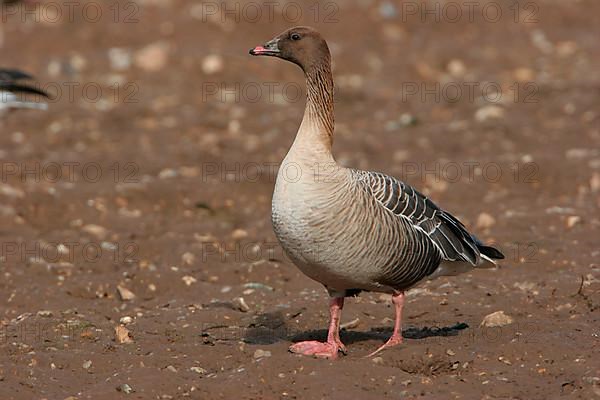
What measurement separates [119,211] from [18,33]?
7231 millimetres

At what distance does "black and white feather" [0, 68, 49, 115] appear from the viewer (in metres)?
12.9

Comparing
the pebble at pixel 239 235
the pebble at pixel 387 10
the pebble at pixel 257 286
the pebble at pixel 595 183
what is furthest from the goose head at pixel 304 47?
the pebble at pixel 387 10

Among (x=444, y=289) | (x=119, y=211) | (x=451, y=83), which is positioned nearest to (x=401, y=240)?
(x=444, y=289)

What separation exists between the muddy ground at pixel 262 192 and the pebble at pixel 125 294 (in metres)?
0.02

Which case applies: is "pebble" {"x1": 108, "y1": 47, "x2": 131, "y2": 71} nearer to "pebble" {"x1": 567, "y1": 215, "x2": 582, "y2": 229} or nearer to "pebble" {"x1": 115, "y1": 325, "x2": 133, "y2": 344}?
"pebble" {"x1": 567, "y1": 215, "x2": 582, "y2": 229}

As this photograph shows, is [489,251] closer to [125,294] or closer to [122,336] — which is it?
[122,336]

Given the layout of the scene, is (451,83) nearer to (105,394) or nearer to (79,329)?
(79,329)

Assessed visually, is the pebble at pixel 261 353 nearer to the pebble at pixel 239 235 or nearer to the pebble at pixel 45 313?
the pebble at pixel 45 313

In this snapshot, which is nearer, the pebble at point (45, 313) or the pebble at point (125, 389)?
the pebble at point (125, 389)

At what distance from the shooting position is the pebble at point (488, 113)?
1497cm

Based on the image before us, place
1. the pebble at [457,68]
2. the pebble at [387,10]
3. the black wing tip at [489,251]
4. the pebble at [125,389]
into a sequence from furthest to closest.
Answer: the pebble at [387,10] < the pebble at [457,68] < the black wing tip at [489,251] < the pebble at [125,389]

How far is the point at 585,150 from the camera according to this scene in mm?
13352

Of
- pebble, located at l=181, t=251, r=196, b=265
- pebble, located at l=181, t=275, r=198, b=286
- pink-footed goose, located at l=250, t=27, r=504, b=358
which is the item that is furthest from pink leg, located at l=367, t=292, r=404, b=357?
pebble, located at l=181, t=251, r=196, b=265

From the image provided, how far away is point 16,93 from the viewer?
1381 cm
